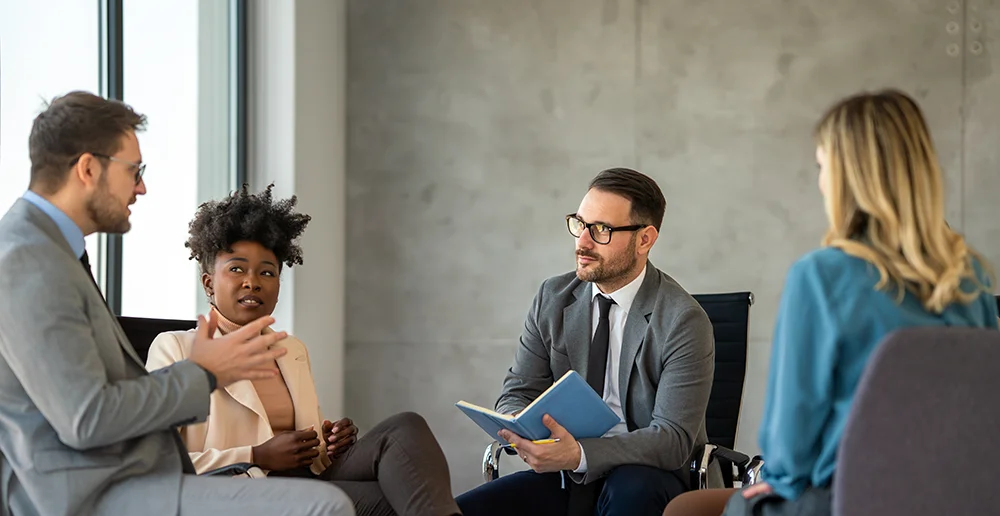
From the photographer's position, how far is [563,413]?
254 centimetres

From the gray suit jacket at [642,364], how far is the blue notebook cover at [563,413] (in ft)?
0.18

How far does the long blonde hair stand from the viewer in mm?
1589

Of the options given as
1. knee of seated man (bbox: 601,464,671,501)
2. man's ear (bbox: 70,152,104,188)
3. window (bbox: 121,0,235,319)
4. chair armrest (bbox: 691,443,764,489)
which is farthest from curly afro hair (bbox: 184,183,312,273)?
chair armrest (bbox: 691,443,764,489)

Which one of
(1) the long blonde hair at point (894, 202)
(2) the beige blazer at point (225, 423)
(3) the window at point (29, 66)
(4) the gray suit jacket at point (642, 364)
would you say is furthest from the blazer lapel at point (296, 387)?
(1) the long blonde hair at point (894, 202)

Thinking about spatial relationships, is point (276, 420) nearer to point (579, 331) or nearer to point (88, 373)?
point (579, 331)

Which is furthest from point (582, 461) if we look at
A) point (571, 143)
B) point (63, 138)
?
point (571, 143)

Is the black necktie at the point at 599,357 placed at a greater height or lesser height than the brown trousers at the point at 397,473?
greater

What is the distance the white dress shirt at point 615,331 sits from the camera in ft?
9.57

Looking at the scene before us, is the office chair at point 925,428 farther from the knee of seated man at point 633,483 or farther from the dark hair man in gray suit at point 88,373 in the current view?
the knee of seated man at point 633,483

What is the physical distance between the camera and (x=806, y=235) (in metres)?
4.62

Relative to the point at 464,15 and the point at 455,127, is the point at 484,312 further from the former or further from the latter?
the point at 464,15

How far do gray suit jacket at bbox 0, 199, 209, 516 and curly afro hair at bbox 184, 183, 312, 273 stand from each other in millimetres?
950

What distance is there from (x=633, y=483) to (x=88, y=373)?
4.49 feet

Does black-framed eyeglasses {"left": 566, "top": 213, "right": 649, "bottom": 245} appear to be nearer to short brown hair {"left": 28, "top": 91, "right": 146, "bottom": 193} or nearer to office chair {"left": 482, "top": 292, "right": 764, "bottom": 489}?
office chair {"left": 482, "top": 292, "right": 764, "bottom": 489}
